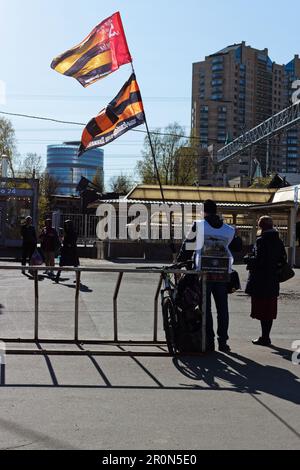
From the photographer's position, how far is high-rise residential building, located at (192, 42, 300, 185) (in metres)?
94.6

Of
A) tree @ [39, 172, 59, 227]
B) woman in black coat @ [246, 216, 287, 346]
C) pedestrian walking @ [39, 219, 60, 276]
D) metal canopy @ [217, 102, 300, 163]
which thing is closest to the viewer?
woman in black coat @ [246, 216, 287, 346]

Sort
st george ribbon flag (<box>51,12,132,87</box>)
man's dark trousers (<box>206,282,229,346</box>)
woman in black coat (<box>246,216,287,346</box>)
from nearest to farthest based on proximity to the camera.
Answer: man's dark trousers (<box>206,282,229,346</box>) → woman in black coat (<box>246,216,287,346</box>) → st george ribbon flag (<box>51,12,132,87</box>)

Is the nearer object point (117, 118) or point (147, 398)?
point (147, 398)

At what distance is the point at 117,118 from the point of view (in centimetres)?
1046

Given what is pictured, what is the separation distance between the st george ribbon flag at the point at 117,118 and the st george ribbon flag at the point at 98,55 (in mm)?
431

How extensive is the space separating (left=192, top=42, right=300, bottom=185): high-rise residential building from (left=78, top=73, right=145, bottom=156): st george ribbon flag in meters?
80.6

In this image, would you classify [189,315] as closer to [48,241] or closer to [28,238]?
[48,241]

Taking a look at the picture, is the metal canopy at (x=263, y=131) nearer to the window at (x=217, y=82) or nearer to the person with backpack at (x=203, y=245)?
the person with backpack at (x=203, y=245)

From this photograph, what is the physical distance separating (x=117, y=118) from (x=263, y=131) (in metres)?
42.5

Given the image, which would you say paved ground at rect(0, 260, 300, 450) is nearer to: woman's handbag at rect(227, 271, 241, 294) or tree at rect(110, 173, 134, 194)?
woman's handbag at rect(227, 271, 241, 294)

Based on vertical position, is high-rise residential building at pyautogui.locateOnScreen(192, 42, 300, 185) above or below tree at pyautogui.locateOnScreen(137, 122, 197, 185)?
above

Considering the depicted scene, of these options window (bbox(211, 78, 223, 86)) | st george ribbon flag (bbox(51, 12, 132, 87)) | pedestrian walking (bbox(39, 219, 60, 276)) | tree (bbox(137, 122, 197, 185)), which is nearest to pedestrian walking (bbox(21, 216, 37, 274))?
pedestrian walking (bbox(39, 219, 60, 276))

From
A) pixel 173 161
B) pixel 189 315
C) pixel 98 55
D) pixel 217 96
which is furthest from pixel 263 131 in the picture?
pixel 217 96

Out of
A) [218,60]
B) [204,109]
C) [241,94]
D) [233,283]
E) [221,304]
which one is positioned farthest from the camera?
[218,60]
